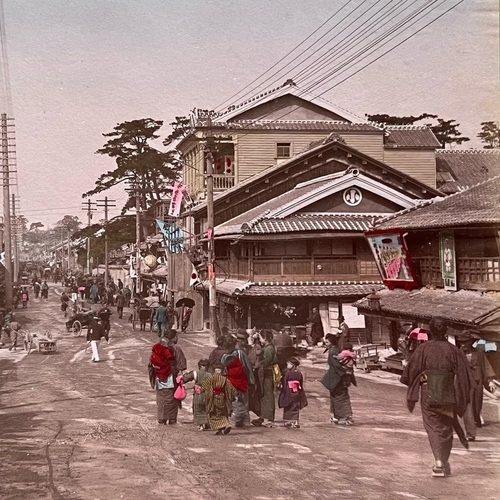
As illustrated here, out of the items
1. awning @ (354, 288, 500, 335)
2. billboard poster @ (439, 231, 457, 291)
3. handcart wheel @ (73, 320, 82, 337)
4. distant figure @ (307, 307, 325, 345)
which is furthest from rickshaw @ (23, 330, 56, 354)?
billboard poster @ (439, 231, 457, 291)

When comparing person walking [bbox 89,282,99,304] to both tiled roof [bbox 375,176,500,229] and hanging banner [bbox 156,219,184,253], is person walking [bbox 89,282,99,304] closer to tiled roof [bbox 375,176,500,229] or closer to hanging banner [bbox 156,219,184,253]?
hanging banner [bbox 156,219,184,253]

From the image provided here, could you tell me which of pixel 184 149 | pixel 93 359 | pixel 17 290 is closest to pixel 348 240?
pixel 93 359

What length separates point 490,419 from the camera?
48.6 ft

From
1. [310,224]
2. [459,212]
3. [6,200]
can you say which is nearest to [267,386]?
[459,212]

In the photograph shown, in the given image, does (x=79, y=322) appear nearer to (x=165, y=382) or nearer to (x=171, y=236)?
(x=171, y=236)

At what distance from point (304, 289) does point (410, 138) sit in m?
16.7

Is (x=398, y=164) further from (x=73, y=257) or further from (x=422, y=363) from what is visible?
(x=73, y=257)

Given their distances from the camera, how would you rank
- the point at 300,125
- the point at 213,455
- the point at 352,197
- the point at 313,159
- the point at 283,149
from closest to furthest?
the point at 213,455
the point at 352,197
the point at 313,159
the point at 300,125
the point at 283,149

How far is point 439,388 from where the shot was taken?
9.84 m

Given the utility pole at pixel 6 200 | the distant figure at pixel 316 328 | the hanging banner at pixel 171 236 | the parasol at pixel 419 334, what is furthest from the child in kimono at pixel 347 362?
the utility pole at pixel 6 200

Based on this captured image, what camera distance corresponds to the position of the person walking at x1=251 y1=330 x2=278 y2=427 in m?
14.2

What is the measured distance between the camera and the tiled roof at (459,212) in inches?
720

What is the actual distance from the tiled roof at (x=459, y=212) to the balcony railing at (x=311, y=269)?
6242 millimetres

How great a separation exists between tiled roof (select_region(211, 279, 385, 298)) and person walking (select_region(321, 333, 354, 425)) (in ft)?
50.1
